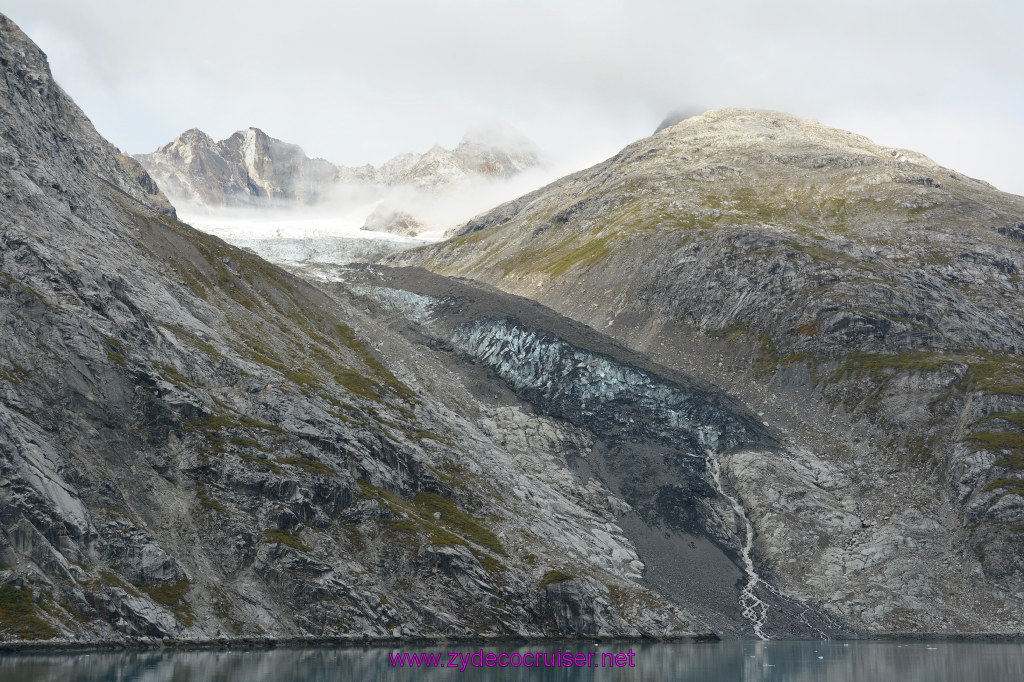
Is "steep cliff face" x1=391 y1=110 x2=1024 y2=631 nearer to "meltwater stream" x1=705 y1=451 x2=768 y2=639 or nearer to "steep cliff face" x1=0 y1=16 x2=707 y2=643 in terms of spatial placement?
"meltwater stream" x1=705 y1=451 x2=768 y2=639

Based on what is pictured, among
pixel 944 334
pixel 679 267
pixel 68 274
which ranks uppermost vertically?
pixel 679 267

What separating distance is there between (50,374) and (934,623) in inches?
4229

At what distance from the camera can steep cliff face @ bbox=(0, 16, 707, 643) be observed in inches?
2926

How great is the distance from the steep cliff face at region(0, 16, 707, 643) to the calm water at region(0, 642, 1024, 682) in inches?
210

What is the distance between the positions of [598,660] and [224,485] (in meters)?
43.5

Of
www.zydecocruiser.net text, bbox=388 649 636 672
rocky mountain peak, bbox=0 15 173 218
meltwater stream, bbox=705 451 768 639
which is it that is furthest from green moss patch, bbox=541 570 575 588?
rocky mountain peak, bbox=0 15 173 218

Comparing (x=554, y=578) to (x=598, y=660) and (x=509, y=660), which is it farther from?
(x=509, y=660)

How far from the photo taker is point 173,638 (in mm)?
73250

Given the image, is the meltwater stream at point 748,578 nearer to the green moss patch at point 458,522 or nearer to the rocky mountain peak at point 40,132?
the green moss patch at point 458,522

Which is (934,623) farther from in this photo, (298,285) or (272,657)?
(298,285)

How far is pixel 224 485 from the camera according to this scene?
A: 293 ft

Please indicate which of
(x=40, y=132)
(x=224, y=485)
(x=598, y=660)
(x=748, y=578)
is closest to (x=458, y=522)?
(x=598, y=660)

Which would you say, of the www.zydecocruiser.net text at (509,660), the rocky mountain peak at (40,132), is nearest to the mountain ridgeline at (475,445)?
the rocky mountain peak at (40,132)

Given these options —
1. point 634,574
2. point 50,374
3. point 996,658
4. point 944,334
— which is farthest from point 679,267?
point 50,374
